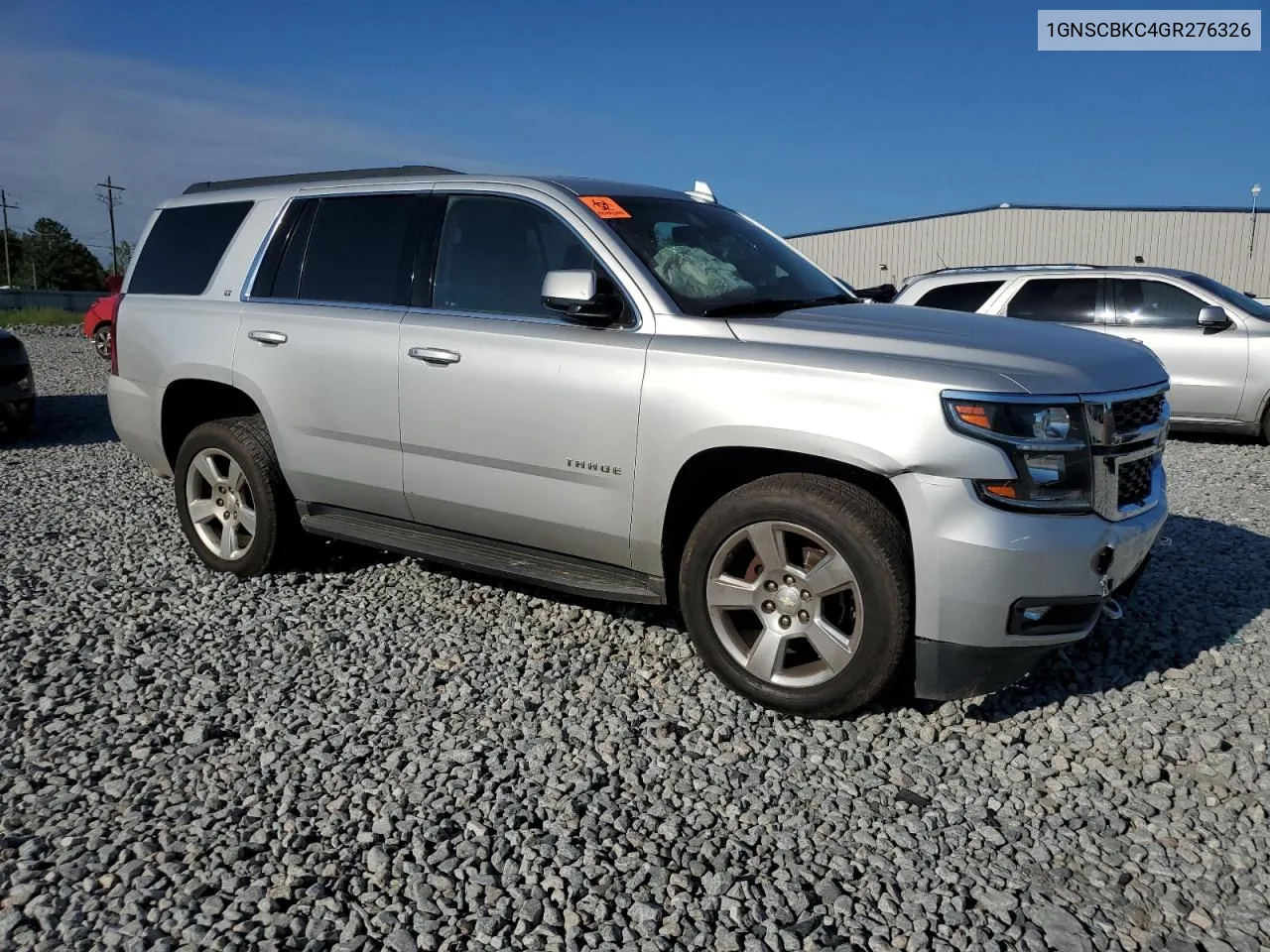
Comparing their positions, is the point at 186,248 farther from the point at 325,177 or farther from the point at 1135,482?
the point at 1135,482

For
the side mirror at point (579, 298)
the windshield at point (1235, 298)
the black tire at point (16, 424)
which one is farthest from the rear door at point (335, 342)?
the windshield at point (1235, 298)

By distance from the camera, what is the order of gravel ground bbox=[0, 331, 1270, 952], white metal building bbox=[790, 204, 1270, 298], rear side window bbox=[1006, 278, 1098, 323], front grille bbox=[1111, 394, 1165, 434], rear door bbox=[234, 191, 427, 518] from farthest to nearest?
white metal building bbox=[790, 204, 1270, 298] → rear side window bbox=[1006, 278, 1098, 323] → rear door bbox=[234, 191, 427, 518] → front grille bbox=[1111, 394, 1165, 434] → gravel ground bbox=[0, 331, 1270, 952]

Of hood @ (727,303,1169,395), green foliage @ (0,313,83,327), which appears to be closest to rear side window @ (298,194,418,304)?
hood @ (727,303,1169,395)

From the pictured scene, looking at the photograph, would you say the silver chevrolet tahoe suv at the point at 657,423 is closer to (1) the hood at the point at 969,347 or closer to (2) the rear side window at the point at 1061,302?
(1) the hood at the point at 969,347

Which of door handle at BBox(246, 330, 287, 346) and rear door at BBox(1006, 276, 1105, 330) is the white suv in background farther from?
door handle at BBox(246, 330, 287, 346)

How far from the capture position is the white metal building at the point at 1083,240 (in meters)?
35.9

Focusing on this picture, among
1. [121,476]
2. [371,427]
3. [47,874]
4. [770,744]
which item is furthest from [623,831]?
[121,476]

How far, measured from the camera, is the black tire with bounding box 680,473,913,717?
3.43m

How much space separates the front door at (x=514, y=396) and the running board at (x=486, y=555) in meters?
0.05

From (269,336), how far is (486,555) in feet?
5.22

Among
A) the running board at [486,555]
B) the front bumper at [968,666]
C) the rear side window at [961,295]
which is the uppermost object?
the rear side window at [961,295]

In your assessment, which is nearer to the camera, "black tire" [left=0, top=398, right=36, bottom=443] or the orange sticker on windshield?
the orange sticker on windshield

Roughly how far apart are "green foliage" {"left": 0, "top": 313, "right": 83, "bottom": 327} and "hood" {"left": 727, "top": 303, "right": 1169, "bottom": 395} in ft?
104

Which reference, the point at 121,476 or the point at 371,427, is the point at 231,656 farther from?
the point at 121,476
